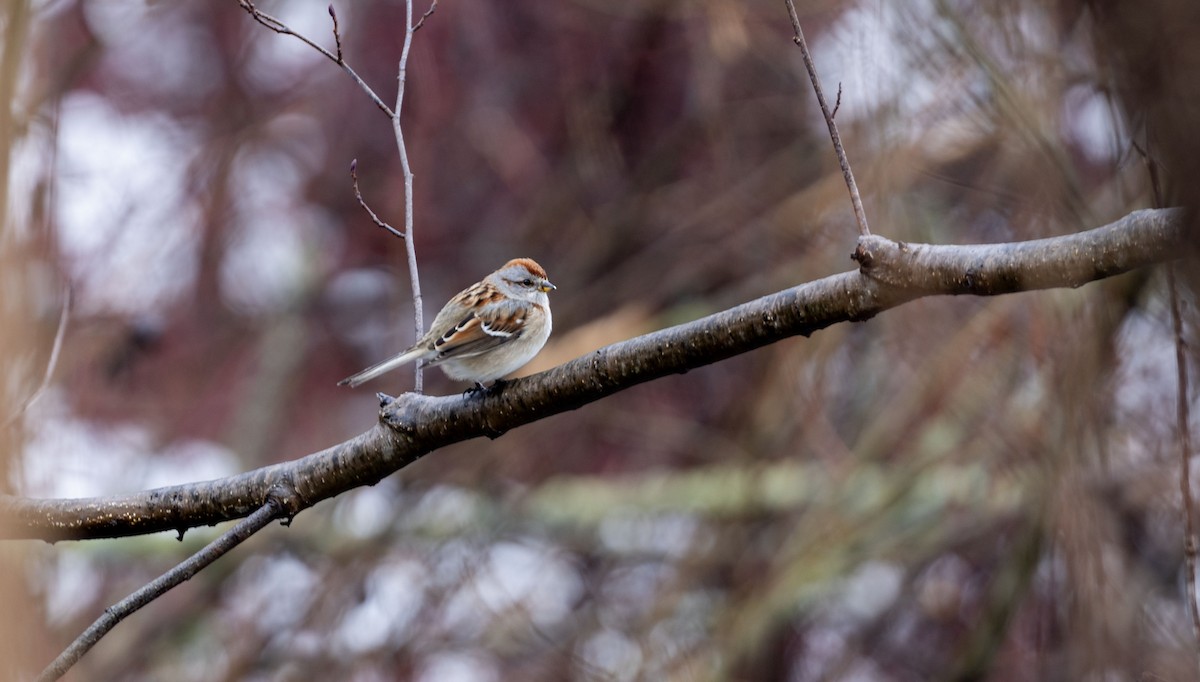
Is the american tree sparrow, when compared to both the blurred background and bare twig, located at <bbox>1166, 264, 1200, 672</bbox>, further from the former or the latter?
bare twig, located at <bbox>1166, 264, 1200, 672</bbox>

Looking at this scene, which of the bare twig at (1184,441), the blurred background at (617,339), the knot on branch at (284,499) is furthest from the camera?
the blurred background at (617,339)

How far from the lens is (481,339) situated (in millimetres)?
3881

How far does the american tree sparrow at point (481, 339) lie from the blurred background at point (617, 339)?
3.85ft

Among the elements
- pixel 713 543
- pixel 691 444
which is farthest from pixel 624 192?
pixel 713 543

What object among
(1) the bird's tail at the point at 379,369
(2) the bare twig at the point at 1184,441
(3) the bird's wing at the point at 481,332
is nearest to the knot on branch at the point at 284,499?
(1) the bird's tail at the point at 379,369

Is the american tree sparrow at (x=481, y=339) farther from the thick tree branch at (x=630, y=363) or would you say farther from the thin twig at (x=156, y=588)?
the thin twig at (x=156, y=588)

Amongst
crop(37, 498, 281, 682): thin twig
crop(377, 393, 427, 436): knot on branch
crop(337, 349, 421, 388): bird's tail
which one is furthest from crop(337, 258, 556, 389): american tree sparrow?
crop(37, 498, 281, 682): thin twig

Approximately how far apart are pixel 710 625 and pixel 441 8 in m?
4.80

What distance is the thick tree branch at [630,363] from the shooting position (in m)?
2.15

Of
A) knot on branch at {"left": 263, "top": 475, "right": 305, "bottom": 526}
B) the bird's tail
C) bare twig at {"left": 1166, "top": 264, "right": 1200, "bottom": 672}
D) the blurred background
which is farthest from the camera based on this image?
the blurred background

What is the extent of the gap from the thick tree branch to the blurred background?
47cm

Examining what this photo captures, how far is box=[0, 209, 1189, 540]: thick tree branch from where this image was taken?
7.07 ft

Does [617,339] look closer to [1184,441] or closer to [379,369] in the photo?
[379,369]

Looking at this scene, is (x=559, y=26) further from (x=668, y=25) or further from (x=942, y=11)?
(x=942, y=11)
